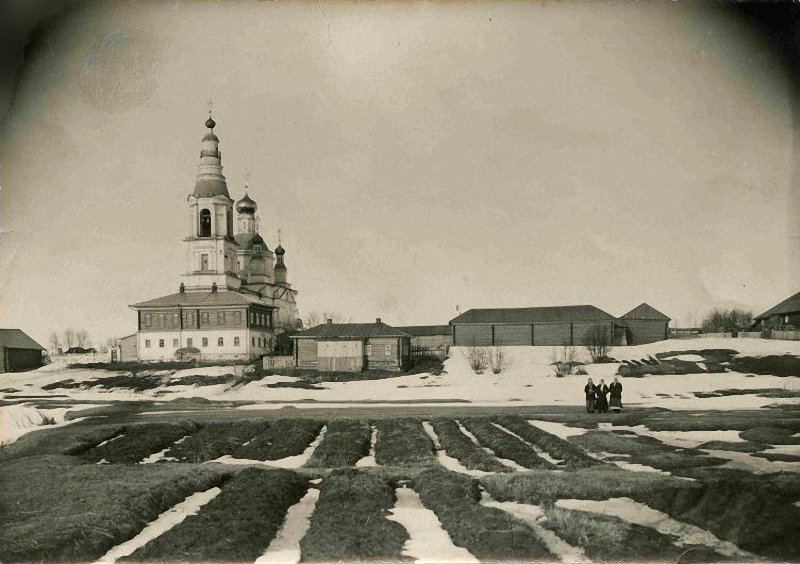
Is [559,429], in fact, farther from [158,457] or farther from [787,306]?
[158,457]

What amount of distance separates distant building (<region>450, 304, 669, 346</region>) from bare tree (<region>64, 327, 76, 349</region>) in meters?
20.4

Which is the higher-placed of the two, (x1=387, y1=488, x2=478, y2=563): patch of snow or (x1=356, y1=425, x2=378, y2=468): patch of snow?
(x1=356, y1=425, x2=378, y2=468): patch of snow

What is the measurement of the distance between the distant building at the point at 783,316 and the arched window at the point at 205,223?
2184 centimetres

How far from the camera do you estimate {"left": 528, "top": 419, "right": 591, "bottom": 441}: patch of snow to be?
17859 mm

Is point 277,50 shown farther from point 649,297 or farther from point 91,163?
point 649,297

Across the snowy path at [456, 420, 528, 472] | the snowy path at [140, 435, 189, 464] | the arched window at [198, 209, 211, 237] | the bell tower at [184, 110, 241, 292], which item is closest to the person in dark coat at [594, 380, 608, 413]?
the snowy path at [456, 420, 528, 472]

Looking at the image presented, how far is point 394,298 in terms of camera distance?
25109 mm

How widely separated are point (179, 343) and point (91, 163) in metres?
15.0

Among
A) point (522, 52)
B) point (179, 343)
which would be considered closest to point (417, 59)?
point (522, 52)

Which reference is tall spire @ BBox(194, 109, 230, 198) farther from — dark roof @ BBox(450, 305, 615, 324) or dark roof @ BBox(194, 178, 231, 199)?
dark roof @ BBox(450, 305, 615, 324)

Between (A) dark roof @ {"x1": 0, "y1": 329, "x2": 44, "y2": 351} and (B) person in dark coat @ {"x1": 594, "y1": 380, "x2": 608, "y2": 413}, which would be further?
(B) person in dark coat @ {"x1": 594, "y1": 380, "x2": 608, "y2": 413}

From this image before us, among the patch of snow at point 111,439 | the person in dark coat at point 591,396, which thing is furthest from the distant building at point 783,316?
the patch of snow at point 111,439

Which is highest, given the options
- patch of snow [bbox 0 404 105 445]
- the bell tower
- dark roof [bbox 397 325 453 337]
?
the bell tower

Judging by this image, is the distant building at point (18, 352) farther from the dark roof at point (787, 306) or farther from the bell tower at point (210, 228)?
the dark roof at point (787, 306)
